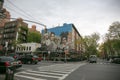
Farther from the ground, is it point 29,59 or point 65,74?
point 29,59

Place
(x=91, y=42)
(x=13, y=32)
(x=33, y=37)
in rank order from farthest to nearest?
1. (x=33, y=37)
2. (x=13, y=32)
3. (x=91, y=42)

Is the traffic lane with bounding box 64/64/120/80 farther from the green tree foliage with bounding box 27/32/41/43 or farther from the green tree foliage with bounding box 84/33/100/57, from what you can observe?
the green tree foliage with bounding box 27/32/41/43

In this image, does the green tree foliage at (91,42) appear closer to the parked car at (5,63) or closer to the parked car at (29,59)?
the parked car at (29,59)

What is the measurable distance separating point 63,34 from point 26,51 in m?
17.5

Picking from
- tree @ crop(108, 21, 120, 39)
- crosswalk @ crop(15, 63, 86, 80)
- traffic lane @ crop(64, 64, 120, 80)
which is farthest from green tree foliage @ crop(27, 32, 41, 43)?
traffic lane @ crop(64, 64, 120, 80)

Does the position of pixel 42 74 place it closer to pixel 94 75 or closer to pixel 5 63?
pixel 5 63

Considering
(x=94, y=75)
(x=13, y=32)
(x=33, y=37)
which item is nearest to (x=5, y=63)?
(x=94, y=75)

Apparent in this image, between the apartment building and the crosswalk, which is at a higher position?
the apartment building

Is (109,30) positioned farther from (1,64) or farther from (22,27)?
(1,64)

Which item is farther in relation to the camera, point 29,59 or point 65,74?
point 29,59

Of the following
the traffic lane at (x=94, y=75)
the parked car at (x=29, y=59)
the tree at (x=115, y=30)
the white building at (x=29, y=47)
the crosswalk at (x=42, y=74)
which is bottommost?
the traffic lane at (x=94, y=75)

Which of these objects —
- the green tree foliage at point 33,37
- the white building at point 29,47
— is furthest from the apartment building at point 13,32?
the green tree foliage at point 33,37

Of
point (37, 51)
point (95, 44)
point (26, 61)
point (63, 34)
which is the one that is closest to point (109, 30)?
point (95, 44)

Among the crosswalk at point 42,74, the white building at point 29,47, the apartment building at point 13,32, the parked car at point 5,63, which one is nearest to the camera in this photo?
the crosswalk at point 42,74
